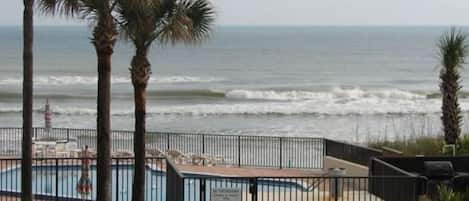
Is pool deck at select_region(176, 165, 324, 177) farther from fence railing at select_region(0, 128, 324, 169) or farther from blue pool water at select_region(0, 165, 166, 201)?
fence railing at select_region(0, 128, 324, 169)

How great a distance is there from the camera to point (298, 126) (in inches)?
1693

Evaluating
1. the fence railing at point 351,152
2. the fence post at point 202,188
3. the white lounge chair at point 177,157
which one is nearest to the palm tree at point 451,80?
the fence railing at point 351,152

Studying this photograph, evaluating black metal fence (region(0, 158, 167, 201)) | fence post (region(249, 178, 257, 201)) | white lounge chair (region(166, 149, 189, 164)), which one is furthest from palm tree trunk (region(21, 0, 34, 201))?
white lounge chair (region(166, 149, 189, 164))

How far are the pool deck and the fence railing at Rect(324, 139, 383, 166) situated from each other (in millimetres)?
626

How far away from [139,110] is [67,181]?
597 centimetres

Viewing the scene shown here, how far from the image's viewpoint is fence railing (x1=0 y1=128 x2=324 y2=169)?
27.9 metres

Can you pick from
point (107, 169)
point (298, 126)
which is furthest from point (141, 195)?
point (298, 126)

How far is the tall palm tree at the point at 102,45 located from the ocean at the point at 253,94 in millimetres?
2958

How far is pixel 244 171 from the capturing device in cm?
2369

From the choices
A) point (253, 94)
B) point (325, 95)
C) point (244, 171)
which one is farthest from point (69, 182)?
point (325, 95)

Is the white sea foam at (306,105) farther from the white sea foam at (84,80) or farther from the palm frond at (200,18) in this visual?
the palm frond at (200,18)

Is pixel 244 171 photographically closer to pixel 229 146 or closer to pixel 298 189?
pixel 298 189

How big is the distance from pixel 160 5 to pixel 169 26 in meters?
0.39

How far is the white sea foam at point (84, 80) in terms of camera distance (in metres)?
69.1
